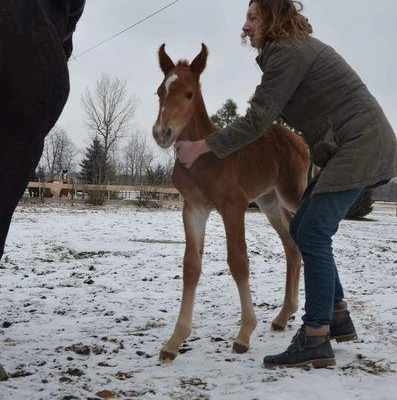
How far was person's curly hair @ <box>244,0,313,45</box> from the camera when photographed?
8.95 feet

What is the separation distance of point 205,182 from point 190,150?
27 centimetres

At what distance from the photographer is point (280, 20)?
9.04 ft

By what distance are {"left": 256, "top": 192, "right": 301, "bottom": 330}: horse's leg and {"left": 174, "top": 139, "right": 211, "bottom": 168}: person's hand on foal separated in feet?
4.14

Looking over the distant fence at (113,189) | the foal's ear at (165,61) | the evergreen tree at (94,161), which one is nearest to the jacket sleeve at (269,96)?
the foal's ear at (165,61)

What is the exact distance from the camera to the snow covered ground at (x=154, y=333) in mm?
2301

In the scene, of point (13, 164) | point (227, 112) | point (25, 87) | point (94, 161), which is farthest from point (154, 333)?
point (94, 161)

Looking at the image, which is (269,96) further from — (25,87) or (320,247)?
(25,87)

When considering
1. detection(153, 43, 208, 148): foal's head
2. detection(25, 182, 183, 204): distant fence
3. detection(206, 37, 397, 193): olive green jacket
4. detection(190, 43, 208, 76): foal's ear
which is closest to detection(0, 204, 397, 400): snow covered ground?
detection(206, 37, 397, 193): olive green jacket

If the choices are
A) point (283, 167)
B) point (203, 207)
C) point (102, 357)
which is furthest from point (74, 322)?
point (283, 167)

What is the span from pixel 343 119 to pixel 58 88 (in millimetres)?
1572

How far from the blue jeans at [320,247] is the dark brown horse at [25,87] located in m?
1.49

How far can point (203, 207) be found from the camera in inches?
126

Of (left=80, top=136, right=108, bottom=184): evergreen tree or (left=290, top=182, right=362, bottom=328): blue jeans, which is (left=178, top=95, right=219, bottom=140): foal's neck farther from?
(left=80, top=136, right=108, bottom=184): evergreen tree

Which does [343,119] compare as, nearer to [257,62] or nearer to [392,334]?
[257,62]
